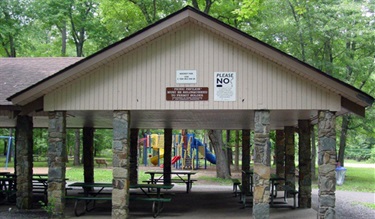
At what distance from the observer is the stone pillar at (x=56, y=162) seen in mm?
11078

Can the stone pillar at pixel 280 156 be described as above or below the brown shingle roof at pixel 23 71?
below

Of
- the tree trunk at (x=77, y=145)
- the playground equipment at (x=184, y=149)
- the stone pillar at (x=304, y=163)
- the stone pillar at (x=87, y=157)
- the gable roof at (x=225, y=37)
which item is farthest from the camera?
the playground equipment at (x=184, y=149)

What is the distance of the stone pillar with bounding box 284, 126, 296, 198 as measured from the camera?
1559 cm

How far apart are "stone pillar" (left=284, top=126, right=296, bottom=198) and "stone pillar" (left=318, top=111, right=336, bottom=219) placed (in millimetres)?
5280

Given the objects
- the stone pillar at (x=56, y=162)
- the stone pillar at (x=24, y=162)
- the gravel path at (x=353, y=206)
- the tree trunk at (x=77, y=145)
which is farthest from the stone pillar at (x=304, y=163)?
the tree trunk at (x=77, y=145)

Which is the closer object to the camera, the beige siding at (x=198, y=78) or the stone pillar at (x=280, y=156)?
the beige siding at (x=198, y=78)

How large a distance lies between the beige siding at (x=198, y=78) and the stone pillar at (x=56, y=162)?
87cm

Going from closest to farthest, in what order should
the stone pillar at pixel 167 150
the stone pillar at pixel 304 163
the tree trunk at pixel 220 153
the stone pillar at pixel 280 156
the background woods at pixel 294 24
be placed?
the stone pillar at pixel 304 163, the stone pillar at pixel 280 156, the stone pillar at pixel 167 150, the background woods at pixel 294 24, the tree trunk at pixel 220 153

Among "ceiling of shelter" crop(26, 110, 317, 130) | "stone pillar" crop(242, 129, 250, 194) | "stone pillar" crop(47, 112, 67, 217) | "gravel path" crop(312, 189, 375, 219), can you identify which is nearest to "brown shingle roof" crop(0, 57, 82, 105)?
"ceiling of shelter" crop(26, 110, 317, 130)

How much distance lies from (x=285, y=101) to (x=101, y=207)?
6.53 metres

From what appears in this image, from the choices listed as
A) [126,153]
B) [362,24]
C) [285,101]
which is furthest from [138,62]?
[362,24]

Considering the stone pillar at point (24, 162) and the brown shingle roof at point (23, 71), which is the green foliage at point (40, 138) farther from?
the stone pillar at point (24, 162)

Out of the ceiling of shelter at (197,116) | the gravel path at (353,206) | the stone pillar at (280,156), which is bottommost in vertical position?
the gravel path at (353,206)

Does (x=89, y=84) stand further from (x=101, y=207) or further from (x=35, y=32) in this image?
(x=35, y=32)
